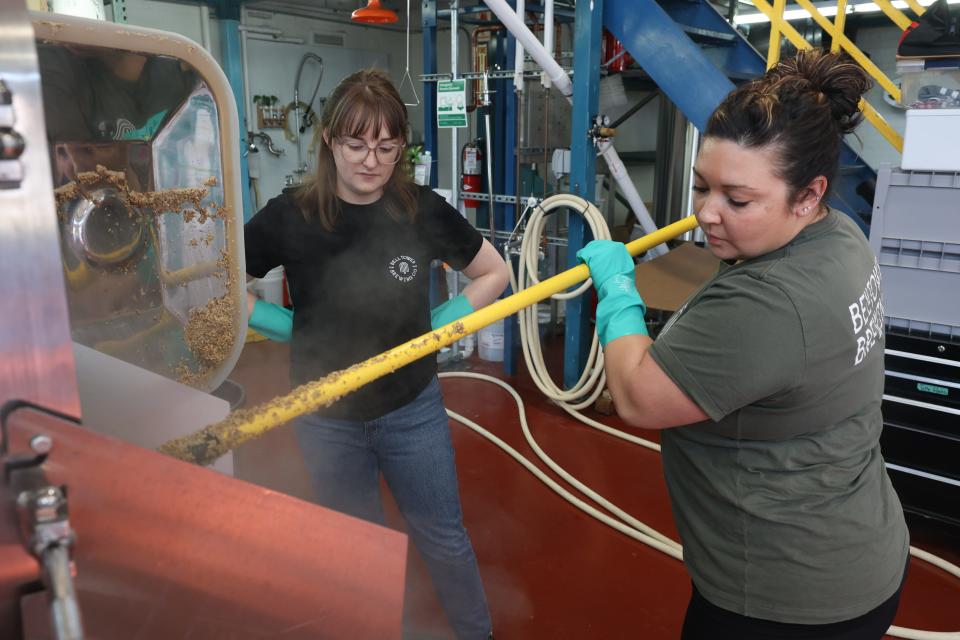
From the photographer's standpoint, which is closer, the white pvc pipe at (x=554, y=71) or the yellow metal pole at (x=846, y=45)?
the white pvc pipe at (x=554, y=71)

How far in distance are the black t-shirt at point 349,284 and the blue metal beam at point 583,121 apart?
1.77 metres

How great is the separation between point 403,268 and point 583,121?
1.85 m

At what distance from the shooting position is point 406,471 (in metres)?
1.60

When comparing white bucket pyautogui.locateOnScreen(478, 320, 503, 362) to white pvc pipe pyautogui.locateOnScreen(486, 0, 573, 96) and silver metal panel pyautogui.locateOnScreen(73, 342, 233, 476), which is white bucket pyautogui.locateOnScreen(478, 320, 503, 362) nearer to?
white pvc pipe pyautogui.locateOnScreen(486, 0, 573, 96)

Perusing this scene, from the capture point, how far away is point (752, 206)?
1.01 meters

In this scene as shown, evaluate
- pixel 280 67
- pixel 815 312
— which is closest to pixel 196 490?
pixel 815 312

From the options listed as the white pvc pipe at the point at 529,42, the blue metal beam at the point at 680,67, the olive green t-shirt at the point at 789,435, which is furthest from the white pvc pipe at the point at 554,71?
the olive green t-shirt at the point at 789,435

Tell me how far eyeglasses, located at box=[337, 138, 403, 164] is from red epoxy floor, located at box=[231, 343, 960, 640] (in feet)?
4.02

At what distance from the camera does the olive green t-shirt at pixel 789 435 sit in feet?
3.15

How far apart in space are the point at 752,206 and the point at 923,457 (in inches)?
70.3

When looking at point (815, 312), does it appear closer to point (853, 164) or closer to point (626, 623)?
point (626, 623)

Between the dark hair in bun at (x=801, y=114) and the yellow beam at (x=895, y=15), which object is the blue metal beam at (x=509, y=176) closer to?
the yellow beam at (x=895, y=15)

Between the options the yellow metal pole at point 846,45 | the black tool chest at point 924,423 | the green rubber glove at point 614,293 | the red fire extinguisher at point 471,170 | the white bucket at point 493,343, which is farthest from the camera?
the white bucket at point 493,343

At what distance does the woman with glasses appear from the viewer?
4.92 feet
